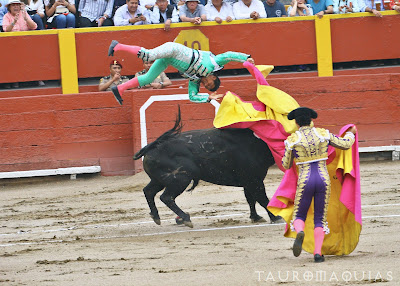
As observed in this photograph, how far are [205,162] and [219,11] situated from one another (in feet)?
16.0

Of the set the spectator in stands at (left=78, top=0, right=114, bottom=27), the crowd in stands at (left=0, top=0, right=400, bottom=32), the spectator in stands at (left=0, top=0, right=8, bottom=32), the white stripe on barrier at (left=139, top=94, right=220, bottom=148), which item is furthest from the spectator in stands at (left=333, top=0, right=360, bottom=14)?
the spectator in stands at (left=0, top=0, right=8, bottom=32)

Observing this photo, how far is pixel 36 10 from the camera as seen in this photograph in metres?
11.4

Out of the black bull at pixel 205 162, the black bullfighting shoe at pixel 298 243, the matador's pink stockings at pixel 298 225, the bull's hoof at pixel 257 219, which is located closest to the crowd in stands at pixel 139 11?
the black bull at pixel 205 162

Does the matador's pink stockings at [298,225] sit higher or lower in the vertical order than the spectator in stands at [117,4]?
lower

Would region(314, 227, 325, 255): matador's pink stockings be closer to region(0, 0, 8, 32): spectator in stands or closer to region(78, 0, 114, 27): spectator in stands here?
region(78, 0, 114, 27): spectator in stands

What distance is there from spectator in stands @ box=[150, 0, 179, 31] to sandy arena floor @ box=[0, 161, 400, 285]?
2.47 m

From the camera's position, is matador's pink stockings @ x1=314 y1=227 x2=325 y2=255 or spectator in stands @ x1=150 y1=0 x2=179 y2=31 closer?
matador's pink stockings @ x1=314 y1=227 x2=325 y2=255

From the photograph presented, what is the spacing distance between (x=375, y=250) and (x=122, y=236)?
240cm

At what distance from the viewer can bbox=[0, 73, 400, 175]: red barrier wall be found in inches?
415

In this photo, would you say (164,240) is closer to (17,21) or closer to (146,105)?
(146,105)

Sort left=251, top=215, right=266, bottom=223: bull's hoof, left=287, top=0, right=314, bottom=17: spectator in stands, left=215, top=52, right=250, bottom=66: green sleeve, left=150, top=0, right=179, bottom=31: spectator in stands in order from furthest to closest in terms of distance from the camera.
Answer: left=287, top=0, right=314, bottom=17: spectator in stands < left=150, top=0, right=179, bottom=31: spectator in stands < left=251, top=215, right=266, bottom=223: bull's hoof < left=215, top=52, right=250, bottom=66: green sleeve

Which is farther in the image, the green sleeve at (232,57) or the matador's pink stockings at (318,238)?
the green sleeve at (232,57)

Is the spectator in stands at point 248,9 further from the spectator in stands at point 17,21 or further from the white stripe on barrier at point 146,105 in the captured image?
the spectator in stands at point 17,21

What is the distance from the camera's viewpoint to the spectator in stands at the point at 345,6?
1186 centimetres
